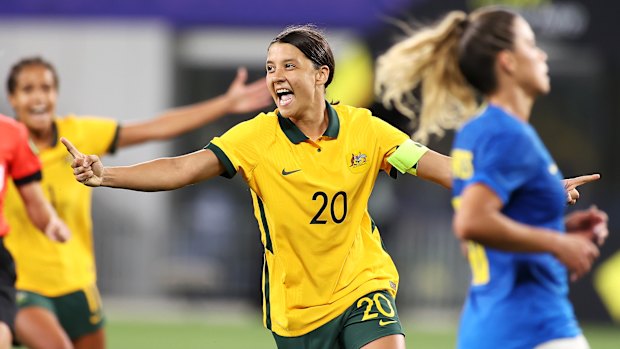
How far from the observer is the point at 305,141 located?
22.3 ft

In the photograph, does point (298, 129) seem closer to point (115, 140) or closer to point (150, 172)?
point (150, 172)

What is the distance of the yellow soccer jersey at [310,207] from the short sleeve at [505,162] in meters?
1.54

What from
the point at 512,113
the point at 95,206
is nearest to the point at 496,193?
the point at 512,113

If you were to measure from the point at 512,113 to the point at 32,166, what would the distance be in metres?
3.28

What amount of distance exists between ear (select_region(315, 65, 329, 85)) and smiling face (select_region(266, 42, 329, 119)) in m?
0.07

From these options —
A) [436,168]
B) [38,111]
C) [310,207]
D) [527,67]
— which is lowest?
[38,111]

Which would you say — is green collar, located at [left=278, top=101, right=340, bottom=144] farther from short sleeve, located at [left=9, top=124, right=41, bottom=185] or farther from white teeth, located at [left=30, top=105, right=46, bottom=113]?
white teeth, located at [left=30, top=105, right=46, bottom=113]

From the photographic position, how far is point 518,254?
17.6 ft

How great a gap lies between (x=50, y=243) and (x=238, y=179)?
10953mm

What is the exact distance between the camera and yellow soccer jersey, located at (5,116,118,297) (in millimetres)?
8773

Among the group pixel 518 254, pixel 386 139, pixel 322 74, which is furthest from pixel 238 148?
pixel 518 254

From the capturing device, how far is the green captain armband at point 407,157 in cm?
678

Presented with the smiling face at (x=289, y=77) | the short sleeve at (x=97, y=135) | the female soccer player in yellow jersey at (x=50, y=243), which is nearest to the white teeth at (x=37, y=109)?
the female soccer player in yellow jersey at (x=50, y=243)

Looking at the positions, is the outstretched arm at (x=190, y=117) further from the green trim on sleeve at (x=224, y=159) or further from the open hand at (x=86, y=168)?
the open hand at (x=86, y=168)
